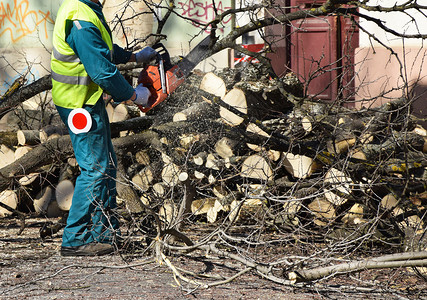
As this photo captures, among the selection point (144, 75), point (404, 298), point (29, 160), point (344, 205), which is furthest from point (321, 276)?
point (29, 160)

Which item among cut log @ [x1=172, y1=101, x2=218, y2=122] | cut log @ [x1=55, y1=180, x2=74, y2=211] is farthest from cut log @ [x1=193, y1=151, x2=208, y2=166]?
cut log @ [x1=55, y1=180, x2=74, y2=211]

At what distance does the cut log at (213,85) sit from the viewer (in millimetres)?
5449

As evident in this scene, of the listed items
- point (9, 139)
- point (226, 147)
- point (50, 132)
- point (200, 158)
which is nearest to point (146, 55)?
point (200, 158)

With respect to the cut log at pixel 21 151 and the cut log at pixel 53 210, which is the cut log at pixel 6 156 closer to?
the cut log at pixel 21 151

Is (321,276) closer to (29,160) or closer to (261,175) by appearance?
(261,175)

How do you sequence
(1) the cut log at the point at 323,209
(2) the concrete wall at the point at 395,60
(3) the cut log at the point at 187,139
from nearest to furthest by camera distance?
(1) the cut log at the point at 323,209 → (3) the cut log at the point at 187,139 → (2) the concrete wall at the point at 395,60

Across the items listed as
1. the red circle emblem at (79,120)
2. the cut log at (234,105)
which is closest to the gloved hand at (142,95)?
the red circle emblem at (79,120)

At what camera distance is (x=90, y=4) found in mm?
3857

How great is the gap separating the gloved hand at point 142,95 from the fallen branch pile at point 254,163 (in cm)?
46

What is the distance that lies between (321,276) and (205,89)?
2916mm

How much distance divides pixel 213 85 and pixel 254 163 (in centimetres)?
110

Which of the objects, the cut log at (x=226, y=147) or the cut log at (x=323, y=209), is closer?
the cut log at (x=323, y=209)

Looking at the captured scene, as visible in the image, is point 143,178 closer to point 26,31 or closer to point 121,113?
point 121,113

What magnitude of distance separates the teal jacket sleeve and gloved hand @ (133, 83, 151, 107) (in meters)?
0.24
